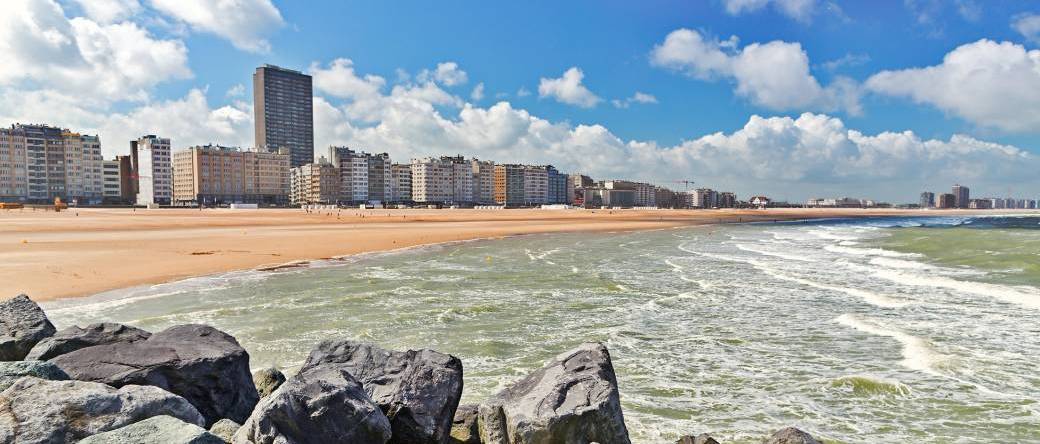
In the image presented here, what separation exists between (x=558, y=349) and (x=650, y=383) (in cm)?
208

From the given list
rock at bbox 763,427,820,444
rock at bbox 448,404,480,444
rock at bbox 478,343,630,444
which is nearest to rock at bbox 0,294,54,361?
rock at bbox 448,404,480,444

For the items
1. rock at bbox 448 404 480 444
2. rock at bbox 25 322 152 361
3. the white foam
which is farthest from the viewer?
the white foam

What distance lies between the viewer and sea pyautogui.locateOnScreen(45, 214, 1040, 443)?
7.29 metres

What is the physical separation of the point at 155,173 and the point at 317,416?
178 meters

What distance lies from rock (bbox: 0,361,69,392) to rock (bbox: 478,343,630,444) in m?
3.79

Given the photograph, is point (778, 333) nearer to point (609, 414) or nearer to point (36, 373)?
point (609, 414)

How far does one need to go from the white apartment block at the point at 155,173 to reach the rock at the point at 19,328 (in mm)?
166619

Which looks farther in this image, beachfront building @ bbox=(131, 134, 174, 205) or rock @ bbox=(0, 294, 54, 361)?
beachfront building @ bbox=(131, 134, 174, 205)

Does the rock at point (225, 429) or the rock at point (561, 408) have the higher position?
the rock at point (561, 408)

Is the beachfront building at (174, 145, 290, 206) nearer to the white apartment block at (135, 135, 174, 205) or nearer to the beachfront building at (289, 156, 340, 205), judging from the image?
the white apartment block at (135, 135, 174, 205)

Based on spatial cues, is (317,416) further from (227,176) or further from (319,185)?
(227,176)

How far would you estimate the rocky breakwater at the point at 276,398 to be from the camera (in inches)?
158

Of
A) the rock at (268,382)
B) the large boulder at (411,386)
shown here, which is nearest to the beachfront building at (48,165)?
the rock at (268,382)

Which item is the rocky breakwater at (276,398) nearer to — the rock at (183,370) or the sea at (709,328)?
the rock at (183,370)
